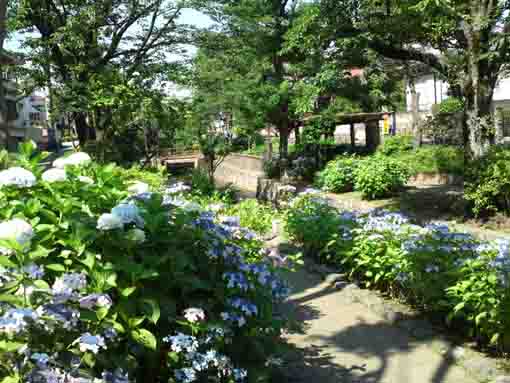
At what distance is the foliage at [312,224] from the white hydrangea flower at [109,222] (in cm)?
493

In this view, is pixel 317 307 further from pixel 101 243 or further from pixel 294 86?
pixel 294 86

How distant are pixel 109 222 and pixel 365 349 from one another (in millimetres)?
3071

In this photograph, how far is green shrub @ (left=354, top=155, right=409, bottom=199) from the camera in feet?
44.9

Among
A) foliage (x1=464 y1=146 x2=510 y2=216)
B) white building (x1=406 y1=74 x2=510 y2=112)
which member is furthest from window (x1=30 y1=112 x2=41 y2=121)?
foliage (x1=464 y1=146 x2=510 y2=216)

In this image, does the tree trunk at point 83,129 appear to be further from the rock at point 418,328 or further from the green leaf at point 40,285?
the green leaf at point 40,285

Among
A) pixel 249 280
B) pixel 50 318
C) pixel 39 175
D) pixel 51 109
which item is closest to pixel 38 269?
pixel 50 318

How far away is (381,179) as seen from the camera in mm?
13664

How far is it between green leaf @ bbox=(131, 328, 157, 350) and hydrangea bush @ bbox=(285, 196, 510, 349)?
282 centimetres

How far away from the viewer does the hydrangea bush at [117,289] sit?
229 cm

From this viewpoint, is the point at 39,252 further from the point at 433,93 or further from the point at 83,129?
the point at 433,93

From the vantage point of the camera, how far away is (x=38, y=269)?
2361 millimetres

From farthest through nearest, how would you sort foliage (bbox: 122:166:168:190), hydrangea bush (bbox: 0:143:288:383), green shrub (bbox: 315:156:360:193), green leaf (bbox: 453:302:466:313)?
green shrub (bbox: 315:156:360:193) < foliage (bbox: 122:166:168:190) < green leaf (bbox: 453:302:466:313) < hydrangea bush (bbox: 0:143:288:383)

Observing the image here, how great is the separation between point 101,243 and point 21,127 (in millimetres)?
49590

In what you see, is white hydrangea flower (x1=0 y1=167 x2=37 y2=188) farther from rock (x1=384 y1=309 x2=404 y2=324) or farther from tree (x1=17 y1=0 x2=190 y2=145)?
tree (x1=17 y1=0 x2=190 y2=145)
